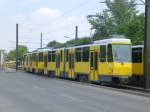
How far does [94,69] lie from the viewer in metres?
39.1

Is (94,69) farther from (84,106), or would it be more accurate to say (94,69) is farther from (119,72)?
(84,106)

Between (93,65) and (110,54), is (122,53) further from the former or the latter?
(93,65)

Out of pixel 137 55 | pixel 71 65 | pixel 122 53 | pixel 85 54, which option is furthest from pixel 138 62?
pixel 71 65

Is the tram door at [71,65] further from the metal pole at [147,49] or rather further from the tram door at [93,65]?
the metal pole at [147,49]

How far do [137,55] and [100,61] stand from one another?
3.18 m

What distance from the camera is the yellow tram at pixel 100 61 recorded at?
118 feet

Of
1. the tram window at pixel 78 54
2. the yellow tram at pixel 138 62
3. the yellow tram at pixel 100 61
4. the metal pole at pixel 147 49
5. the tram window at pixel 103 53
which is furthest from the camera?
the tram window at pixel 78 54

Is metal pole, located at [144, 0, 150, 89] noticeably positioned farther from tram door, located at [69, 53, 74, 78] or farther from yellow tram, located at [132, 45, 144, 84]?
tram door, located at [69, 53, 74, 78]

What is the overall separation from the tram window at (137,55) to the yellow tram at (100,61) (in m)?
2.16

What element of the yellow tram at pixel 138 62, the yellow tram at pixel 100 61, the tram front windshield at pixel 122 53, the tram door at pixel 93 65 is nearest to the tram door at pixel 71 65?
the yellow tram at pixel 100 61

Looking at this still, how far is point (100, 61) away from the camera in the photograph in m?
37.6

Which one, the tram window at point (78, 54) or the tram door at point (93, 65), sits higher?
the tram window at point (78, 54)

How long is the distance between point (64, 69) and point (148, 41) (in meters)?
16.5

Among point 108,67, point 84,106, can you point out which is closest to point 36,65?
point 108,67
